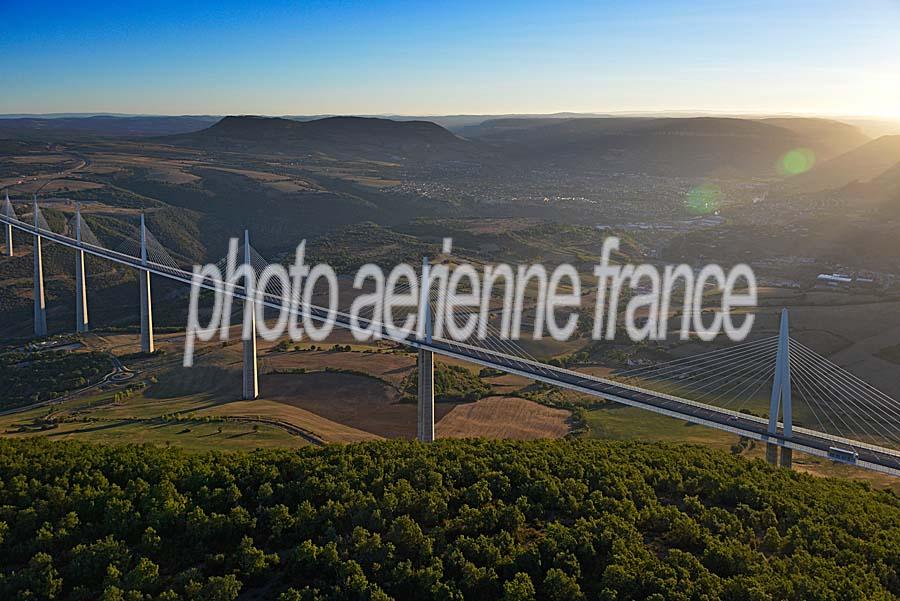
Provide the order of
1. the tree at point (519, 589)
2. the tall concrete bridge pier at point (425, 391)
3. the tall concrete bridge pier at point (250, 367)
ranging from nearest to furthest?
1. the tree at point (519, 589)
2. the tall concrete bridge pier at point (425, 391)
3. the tall concrete bridge pier at point (250, 367)

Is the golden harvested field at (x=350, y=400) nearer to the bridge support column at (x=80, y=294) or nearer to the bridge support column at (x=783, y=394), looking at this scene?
the bridge support column at (x=783, y=394)

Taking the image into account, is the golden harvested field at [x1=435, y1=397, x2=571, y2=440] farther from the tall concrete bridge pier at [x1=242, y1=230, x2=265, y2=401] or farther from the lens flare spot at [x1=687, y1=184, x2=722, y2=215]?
the lens flare spot at [x1=687, y1=184, x2=722, y2=215]

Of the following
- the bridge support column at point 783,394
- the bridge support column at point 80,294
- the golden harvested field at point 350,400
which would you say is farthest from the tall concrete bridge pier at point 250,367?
the bridge support column at point 783,394

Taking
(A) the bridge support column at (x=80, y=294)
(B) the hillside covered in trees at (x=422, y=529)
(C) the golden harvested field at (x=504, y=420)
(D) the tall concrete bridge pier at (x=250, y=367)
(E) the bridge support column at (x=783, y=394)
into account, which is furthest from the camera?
(A) the bridge support column at (x=80, y=294)

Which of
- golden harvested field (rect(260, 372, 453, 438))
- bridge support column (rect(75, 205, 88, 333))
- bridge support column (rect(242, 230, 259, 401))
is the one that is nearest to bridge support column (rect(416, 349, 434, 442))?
golden harvested field (rect(260, 372, 453, 438))

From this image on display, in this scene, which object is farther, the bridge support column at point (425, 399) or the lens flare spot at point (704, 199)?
the lens flare spot at point (704, 199)

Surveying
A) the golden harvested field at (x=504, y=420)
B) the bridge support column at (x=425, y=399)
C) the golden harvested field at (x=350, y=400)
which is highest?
the bridge support column at (x=425, y=399)

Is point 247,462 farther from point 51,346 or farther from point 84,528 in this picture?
point 51,346
